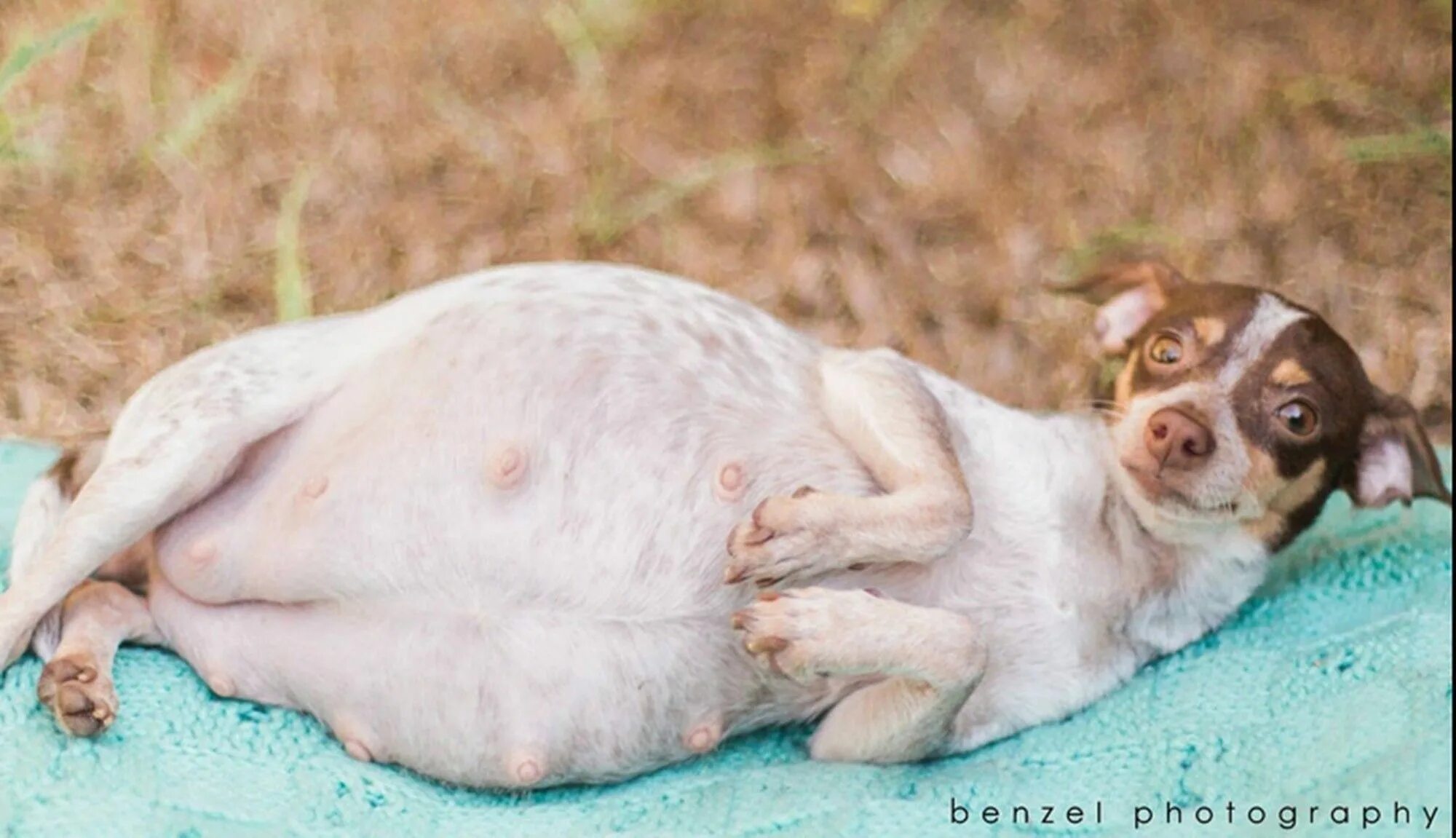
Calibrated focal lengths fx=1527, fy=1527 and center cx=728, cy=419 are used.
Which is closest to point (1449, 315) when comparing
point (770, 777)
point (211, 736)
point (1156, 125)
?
point (1156, 125)

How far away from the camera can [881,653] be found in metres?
2.81

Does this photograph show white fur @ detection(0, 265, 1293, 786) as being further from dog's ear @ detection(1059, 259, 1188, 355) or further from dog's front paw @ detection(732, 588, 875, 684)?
dog's ear @ detection(1059, 259, 1188, 355)

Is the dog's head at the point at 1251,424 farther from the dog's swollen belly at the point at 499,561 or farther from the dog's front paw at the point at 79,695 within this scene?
the dog's front paw at the point at 79,695

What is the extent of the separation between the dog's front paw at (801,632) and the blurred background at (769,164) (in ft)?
5.97

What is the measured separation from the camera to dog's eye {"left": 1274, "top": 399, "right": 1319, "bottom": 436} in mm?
3201

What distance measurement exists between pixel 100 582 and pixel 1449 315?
13.1ft

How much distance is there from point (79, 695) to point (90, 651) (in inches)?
7.3

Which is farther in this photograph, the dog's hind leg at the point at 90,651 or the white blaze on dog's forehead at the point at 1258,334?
the white blaze on dog's forehead at the point at 1258,334

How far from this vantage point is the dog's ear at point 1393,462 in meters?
3.39

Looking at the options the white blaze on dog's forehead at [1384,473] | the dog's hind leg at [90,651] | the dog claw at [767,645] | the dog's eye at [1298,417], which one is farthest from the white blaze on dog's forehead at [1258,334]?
the dog's hind leg at [90,651]

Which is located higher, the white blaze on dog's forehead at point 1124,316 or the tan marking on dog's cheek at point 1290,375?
the tan marking on dog's cheek at point 1290,375

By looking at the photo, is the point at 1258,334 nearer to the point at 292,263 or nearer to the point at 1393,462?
the point at 1393,462

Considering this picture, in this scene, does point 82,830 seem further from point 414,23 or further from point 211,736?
point 414,23

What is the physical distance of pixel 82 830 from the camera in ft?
8.28
